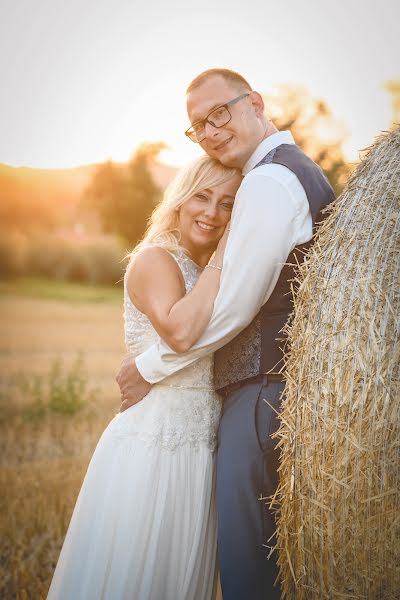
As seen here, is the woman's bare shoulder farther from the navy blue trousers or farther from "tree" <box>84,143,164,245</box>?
"tree" <box>84,143,164,245</box>

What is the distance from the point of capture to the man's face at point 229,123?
10.9 ft

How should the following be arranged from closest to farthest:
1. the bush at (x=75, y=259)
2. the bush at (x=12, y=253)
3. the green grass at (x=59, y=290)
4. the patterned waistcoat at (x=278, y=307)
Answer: the patterned waistcoat at (x=278, y=307) → the bush at (x=12, y=253) → the green grass at (x=59, y=290) → the bush at (x=75, y=259)

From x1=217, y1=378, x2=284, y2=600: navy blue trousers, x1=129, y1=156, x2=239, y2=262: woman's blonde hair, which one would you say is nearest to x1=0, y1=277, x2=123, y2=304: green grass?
x1=129, y1=156, x2=239, y2=262: woman's blonde hair

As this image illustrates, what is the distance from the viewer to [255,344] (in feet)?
9.81

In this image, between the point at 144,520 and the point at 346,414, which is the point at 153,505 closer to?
the point at 144,520

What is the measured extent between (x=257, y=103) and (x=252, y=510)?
6.60 feet

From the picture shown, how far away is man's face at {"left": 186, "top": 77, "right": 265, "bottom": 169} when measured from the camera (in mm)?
3324

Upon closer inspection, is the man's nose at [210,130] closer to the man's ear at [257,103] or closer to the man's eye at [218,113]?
the man's eye at [218,113]

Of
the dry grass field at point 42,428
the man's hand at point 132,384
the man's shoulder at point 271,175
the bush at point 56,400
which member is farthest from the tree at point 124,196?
the man's shoulder at point 271,175

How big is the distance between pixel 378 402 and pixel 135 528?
133 cm

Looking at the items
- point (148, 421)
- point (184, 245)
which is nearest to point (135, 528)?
point (148, 421)

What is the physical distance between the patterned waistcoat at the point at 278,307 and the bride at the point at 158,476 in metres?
0.25

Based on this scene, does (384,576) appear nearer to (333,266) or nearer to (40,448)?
(333,266)

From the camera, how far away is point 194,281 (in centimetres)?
340
